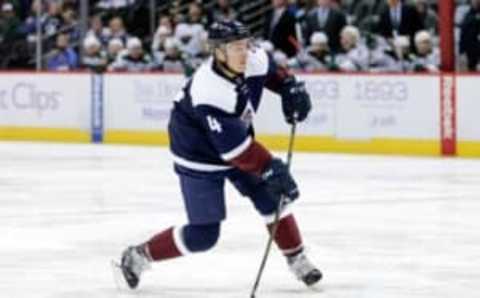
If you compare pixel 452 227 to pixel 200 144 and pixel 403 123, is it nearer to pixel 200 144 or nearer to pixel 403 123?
pixel 200 144

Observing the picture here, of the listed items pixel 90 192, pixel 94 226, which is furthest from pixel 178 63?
pixel 94 226

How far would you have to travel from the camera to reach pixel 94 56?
2047 cm

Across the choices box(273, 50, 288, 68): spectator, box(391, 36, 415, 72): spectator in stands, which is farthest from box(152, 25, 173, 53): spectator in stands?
box(391, 36, 415, 72): spectator in stands

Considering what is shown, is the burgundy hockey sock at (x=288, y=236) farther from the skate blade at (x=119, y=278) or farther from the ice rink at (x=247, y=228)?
the skate blade at (x=119, y=278)


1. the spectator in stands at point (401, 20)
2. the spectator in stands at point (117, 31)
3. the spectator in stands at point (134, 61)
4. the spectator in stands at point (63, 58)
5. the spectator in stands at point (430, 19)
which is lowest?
the spectator in stands at point (63, 58)

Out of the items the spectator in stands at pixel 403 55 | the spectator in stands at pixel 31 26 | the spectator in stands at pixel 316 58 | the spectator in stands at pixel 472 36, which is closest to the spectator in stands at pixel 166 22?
the spectator in stands at pixel 31 26

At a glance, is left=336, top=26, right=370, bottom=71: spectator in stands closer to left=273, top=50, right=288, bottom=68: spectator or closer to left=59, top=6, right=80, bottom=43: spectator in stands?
left=273, top=50, right=288, bottom=68: spectator

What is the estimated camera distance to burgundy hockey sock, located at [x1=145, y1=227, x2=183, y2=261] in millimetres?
7898

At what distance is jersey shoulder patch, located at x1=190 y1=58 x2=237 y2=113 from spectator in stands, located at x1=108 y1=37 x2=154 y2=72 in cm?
1276

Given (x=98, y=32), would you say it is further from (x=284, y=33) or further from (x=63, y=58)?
(x=284, y=33)

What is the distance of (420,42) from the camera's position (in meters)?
17.9

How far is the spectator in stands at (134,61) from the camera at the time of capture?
20297mm

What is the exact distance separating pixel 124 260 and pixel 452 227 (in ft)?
11.4

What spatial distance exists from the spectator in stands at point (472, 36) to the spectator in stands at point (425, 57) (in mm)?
A: 354
